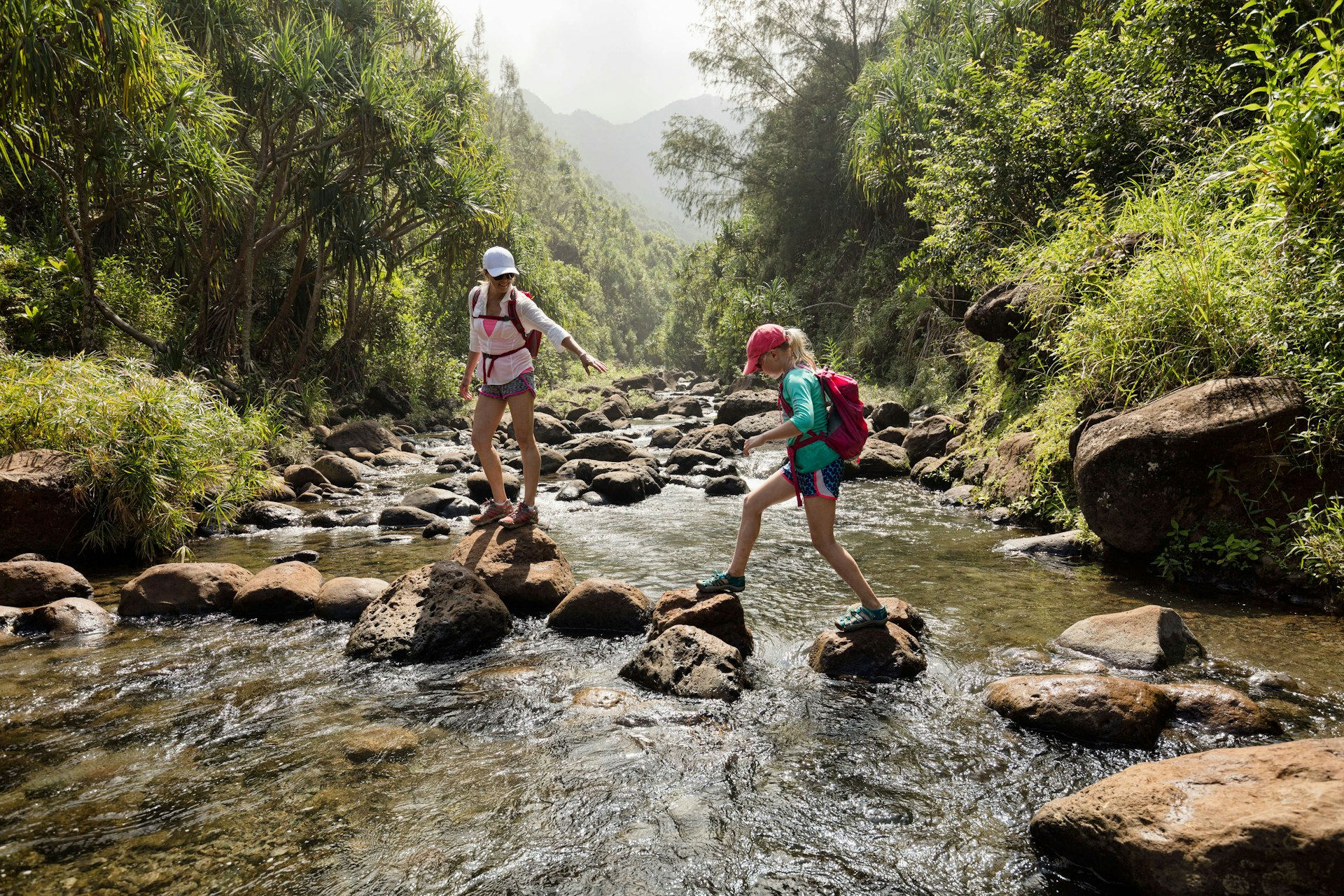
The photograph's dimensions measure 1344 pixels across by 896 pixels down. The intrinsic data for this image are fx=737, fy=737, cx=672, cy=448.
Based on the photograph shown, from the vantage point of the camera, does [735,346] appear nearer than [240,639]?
No

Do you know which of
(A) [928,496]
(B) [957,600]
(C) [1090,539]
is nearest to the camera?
(B) [957,600]

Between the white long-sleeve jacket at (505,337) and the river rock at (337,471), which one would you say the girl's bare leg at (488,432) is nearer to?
the white long-sleeve jacket at (505,337)

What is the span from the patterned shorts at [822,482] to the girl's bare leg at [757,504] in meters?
0.09

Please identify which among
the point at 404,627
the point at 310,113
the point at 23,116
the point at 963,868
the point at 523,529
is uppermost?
the point at 310,113

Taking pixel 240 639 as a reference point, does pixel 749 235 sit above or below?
above

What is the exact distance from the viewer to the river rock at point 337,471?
10.5 m

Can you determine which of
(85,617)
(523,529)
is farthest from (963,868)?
(85,617)

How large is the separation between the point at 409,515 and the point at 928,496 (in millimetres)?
6160

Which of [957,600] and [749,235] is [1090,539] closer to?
[957,600]

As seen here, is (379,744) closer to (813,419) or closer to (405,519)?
(813,419)

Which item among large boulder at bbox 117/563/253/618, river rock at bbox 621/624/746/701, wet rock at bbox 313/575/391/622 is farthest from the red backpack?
large boulder at bbox 117/563/253/618

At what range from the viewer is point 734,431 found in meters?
14.2

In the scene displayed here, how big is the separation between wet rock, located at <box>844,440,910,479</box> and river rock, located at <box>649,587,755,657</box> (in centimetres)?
654

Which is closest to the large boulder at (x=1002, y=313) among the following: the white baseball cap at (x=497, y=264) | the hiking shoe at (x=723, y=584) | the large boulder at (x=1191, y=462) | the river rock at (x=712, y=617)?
the large boulder at (x=1191, y=462)
